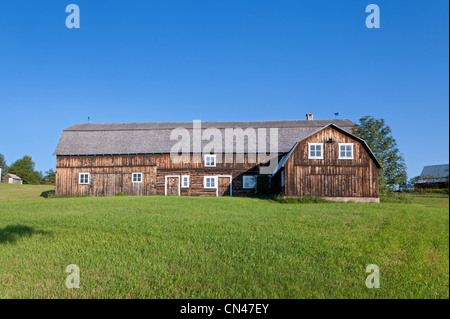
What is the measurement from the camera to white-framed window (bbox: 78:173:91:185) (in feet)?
104

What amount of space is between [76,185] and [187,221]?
2475 centimetres

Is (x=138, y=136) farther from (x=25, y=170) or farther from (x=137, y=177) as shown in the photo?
(x=25, y=170)

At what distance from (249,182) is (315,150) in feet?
26.7

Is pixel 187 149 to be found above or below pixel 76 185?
above

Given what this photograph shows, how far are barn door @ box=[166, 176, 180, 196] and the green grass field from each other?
1964 centimetres

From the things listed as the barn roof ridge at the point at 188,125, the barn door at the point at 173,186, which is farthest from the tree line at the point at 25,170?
the barn door at the point at 173,186

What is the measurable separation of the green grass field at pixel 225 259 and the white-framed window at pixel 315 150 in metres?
13.9

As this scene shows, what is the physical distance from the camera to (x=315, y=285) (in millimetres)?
5359

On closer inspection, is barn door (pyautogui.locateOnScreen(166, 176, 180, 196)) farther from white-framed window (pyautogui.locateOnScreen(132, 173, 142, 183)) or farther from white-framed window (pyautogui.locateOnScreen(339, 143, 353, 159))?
white-framed window (pyautogui.locateOnScreen(339, 143, 353, 159))

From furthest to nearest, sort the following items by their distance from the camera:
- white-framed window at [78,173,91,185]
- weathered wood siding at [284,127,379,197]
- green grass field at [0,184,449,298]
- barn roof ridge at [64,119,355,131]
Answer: barn roof ridge at [64,119,355,131] < white-framed window at [78,173,91,185] < weathered wood siding at [284,127,379,197] < green grass field at [0,184,449,298]

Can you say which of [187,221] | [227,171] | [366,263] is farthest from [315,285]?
[227,171]

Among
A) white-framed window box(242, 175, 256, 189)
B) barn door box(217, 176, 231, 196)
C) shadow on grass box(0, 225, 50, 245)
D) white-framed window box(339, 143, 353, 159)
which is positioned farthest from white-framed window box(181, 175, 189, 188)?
shadow on grass box(0, 225, 50, 245)

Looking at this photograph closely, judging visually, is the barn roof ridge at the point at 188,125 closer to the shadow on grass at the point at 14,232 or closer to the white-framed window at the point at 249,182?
the white-framed window at the point at 249,182
